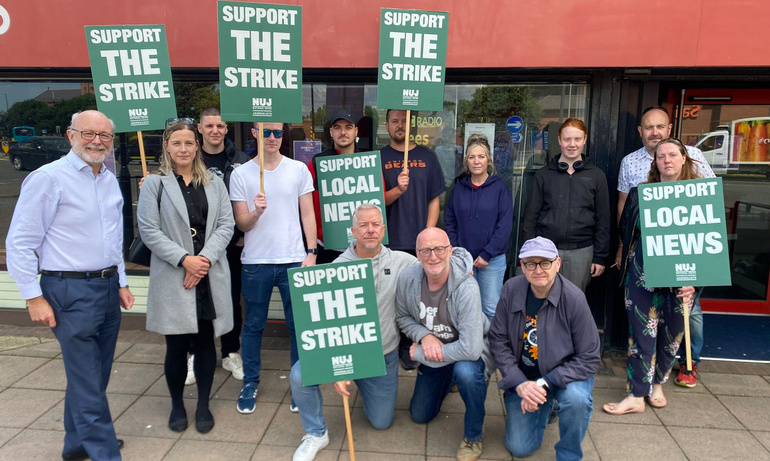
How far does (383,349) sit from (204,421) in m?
1.35

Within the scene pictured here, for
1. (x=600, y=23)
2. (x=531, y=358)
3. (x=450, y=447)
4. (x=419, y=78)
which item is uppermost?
(x=600, y=23)

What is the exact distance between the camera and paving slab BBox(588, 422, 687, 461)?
336cm

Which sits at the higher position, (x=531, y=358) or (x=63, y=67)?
(x=63, y=67)

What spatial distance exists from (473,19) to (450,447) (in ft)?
10.8

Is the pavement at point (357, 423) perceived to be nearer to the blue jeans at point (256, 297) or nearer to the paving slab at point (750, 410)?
the paving slab at point (750, 410)

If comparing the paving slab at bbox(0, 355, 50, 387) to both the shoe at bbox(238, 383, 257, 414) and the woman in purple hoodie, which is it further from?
the woman in purple hoodie

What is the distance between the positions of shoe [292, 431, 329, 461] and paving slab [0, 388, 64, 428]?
201cm

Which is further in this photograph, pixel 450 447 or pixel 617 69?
pixel 617 69

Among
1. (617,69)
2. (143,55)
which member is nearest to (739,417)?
(617,69)

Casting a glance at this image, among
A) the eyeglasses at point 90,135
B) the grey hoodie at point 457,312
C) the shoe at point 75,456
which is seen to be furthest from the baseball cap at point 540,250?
the shoe at point 75,456

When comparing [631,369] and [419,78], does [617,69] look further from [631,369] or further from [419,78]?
[631,369]

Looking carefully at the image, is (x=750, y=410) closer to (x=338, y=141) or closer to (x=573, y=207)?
(x=573, y=207)

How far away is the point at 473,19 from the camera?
434 cm

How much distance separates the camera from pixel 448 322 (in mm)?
3379
